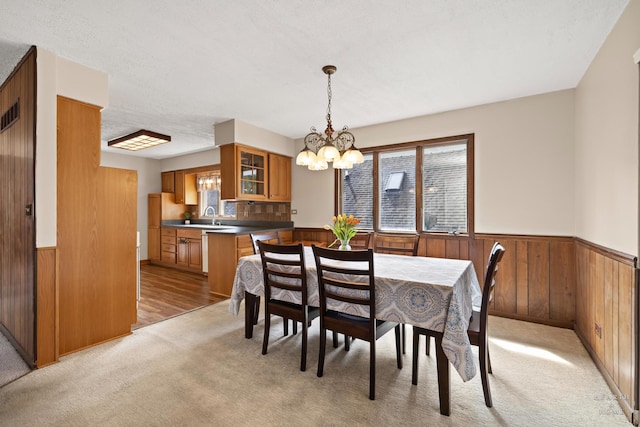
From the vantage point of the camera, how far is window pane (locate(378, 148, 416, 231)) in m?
4.11

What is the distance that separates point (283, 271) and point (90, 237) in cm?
180

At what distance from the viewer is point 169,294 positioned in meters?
4.31

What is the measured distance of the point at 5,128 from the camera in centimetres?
281

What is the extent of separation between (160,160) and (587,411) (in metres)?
8.01

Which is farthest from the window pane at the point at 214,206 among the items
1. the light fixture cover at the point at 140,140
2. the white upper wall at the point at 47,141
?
the white upper wall at the point at 47,141

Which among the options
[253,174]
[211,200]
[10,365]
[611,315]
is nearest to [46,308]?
[10,365]

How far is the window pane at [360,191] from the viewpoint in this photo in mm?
4445

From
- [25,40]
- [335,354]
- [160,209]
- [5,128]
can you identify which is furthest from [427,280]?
[160,209]

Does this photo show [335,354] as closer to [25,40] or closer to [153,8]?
[153,8]

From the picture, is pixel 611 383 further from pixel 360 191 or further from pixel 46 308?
pixel 46 308

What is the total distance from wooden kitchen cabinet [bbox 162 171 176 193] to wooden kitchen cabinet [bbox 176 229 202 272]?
131 centimetres

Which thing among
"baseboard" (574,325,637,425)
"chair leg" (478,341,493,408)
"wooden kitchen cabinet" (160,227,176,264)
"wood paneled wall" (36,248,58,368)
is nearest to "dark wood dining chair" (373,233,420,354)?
"chair leg" (478,341,493,408)

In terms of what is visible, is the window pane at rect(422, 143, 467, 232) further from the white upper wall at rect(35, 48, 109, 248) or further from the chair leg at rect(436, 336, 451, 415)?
the white upper wall at rect(35, 48, 109, 248)

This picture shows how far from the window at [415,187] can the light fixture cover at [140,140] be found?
9.66 feet
